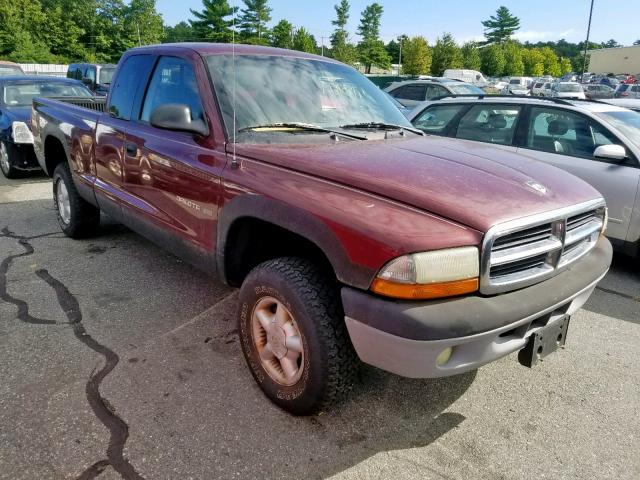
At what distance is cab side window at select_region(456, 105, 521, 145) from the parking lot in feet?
8.01

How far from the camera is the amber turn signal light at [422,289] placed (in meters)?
2.00

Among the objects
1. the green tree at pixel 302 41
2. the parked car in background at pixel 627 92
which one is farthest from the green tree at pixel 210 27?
the parked car in background at pixel 627 92

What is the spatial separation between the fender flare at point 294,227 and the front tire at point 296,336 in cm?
19

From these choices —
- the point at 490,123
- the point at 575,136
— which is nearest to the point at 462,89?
the point at 490,123

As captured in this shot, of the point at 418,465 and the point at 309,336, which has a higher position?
the point at 309,336

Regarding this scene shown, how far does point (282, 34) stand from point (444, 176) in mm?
58279

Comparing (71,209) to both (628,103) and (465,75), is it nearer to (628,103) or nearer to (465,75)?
(628,103)

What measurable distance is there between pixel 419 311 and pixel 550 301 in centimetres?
69

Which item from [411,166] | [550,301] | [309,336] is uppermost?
[411,166]

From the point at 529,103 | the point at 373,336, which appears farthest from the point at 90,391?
the point at 529,103

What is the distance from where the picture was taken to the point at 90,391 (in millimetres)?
2689

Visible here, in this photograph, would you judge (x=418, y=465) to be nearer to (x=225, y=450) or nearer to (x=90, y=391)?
(x=225, y=450)

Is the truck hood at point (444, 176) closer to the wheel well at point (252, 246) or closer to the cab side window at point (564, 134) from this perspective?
the wheel well at point (252, 246)

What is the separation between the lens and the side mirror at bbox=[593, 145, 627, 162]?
4.62m
